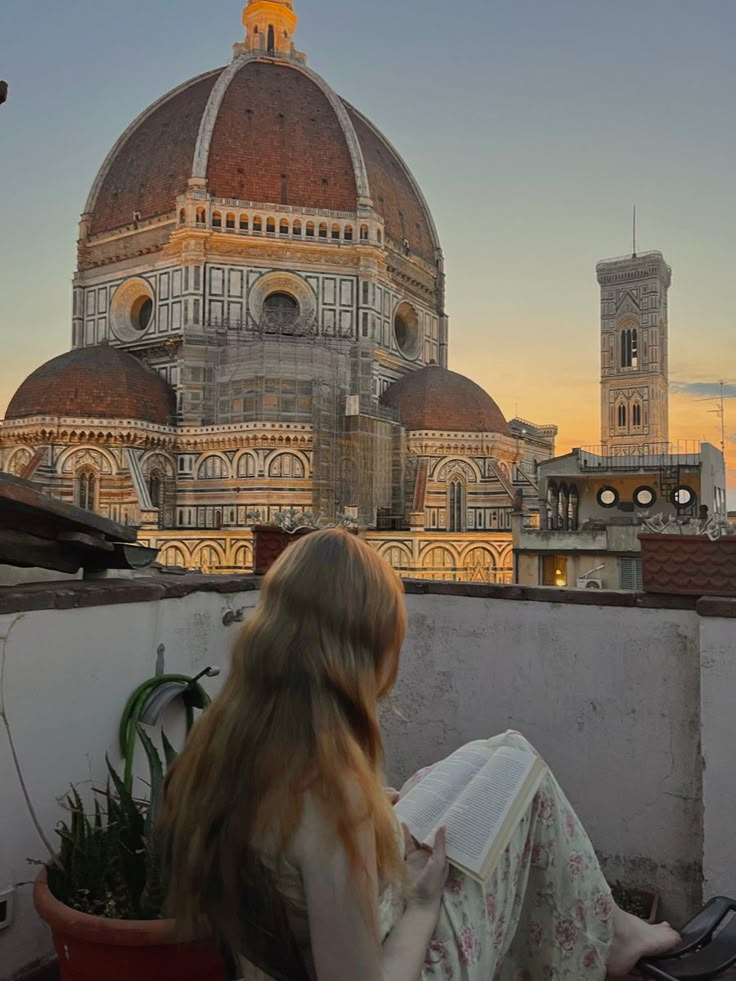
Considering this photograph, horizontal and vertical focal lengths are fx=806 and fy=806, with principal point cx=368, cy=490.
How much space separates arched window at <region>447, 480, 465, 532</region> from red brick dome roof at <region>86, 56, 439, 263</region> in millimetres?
12984

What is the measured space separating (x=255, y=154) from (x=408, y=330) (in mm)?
9640

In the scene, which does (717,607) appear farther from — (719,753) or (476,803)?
(476,803)

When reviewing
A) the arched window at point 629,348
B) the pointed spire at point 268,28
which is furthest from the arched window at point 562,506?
the arched window at point 629,348

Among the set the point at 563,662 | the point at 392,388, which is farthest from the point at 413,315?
the point at 563,662

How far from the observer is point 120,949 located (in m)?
2.02

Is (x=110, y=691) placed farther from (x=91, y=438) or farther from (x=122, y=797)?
(x=91, y=438)

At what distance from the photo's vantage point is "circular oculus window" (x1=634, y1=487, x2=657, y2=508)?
2475 cm

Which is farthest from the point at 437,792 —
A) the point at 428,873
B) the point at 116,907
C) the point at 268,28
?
the point at 268,28

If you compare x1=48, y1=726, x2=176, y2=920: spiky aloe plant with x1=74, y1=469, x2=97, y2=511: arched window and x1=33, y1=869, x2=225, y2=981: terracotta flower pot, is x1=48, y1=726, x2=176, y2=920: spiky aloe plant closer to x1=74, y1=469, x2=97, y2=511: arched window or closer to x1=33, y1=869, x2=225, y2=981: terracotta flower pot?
x1=33, y1=869, x2=225, y2=981: terracotta flower pot

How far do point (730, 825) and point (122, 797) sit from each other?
2134 mm

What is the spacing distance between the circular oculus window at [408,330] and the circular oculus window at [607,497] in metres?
12.2

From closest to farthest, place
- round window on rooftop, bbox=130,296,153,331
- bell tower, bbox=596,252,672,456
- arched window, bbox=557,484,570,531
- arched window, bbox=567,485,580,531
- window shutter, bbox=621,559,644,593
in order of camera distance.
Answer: window shutter, bbox=621,559,644,593 → arched window, bbox=557,484,570,531 → arched window, bbox=567,485,580,531 → round window on rooftop, bbox=130,296,153,331 → bell tower, bbox=596,252,672,456

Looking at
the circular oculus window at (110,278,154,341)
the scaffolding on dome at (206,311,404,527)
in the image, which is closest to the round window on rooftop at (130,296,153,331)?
the circular oculus window at (110,278,154,341)

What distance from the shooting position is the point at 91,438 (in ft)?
85.6
